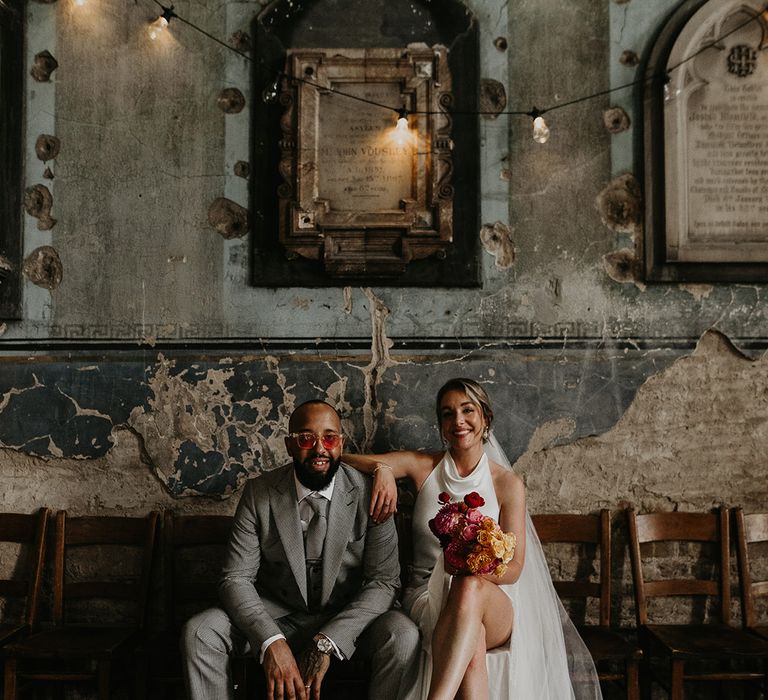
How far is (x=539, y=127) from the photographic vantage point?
12.5 ft

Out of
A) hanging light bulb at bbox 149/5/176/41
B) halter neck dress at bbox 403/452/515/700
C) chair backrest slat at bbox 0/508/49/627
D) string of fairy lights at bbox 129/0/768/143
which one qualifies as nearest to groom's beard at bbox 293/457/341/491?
halter neck dress at bbox 403/452/515/700

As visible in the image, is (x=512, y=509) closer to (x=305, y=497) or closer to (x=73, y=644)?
(x=305, y=497)

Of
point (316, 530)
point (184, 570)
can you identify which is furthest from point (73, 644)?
point (316, 530)

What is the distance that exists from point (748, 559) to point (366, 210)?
9.26 feet

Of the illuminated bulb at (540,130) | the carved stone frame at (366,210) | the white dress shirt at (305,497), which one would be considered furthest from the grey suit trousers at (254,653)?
the illuminated bulb at (540,130)

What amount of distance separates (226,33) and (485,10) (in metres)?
1.47

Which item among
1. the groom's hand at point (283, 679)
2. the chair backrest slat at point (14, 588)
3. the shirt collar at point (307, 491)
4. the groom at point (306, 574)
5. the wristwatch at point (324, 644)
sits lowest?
the groom's hand at point (283, 679)

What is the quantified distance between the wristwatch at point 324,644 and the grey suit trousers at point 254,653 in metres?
0.19

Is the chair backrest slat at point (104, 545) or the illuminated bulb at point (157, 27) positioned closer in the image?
the chair backrest slat at point (104, 545)

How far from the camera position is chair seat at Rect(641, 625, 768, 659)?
320 centimetres

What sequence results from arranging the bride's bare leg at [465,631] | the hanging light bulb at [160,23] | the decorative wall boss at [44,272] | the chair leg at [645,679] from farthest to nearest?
the decorative wall boss at [44,272], the hanging light bulb at [160,23], the chair leg at [645,679], the bride's bare leg at [465,631]

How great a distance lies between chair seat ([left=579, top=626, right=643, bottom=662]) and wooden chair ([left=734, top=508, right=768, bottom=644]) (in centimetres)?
75

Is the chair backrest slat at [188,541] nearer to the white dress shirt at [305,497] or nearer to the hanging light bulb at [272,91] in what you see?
the white dress shirt at [305,497]

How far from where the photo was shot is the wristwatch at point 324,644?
2791 mm
